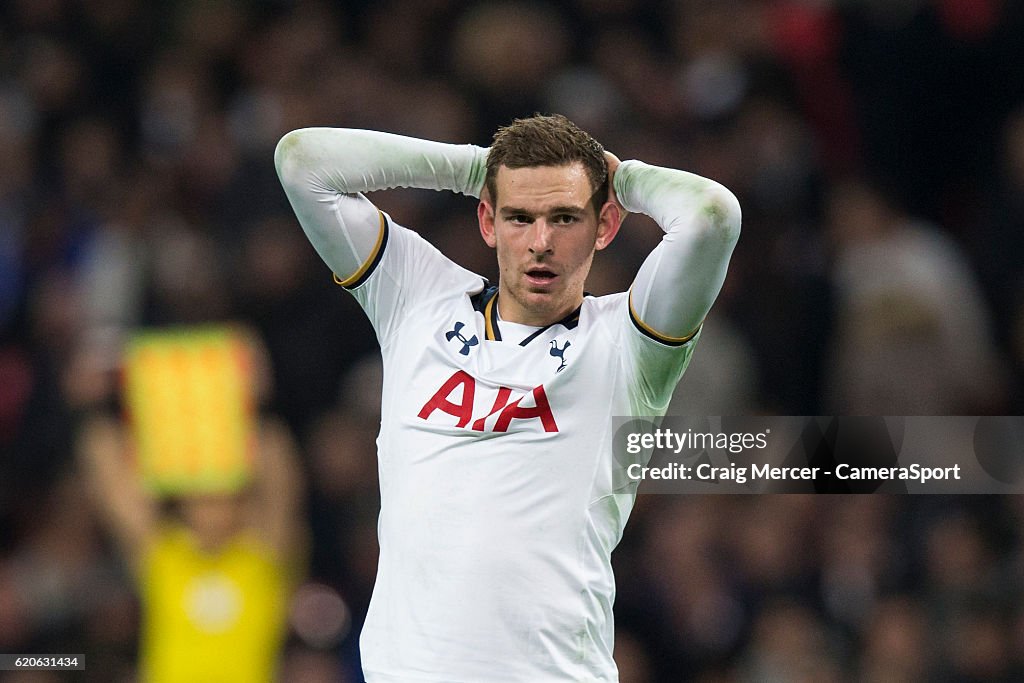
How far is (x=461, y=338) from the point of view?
163 inches

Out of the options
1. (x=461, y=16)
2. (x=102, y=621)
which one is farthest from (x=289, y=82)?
(x=102, y=621)

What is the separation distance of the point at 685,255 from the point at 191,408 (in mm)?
4701

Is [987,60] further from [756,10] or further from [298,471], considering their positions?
[298,471]

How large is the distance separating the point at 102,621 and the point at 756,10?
538cm

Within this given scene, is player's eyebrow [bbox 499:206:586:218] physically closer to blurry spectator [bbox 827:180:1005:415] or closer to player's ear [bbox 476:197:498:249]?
player's ear [bbox 476:197:498:249]

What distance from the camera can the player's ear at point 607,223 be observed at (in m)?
4.13

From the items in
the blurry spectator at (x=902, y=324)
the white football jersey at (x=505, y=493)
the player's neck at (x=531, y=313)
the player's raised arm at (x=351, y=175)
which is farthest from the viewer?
the blurry spectator at (x=902, y=324)

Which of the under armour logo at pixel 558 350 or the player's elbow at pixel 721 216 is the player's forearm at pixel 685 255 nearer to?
the player's elbow at pixel 721 216

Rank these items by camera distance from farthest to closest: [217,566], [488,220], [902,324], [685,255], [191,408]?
[902,324] → [191,408] → [217,566] → [488,220] → [685,255]

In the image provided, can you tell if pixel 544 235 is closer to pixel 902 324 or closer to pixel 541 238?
pixel 541 238

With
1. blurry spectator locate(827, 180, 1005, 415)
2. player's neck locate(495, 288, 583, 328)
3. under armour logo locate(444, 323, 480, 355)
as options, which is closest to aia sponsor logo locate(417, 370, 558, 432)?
under armour logo locate(444, 323, 480, 355)

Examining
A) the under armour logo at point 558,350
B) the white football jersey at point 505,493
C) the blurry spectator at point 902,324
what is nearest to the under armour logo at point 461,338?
the white football jersey at point 505,493

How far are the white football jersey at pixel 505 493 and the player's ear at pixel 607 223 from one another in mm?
170

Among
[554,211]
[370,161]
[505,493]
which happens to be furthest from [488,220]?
[505,493]
